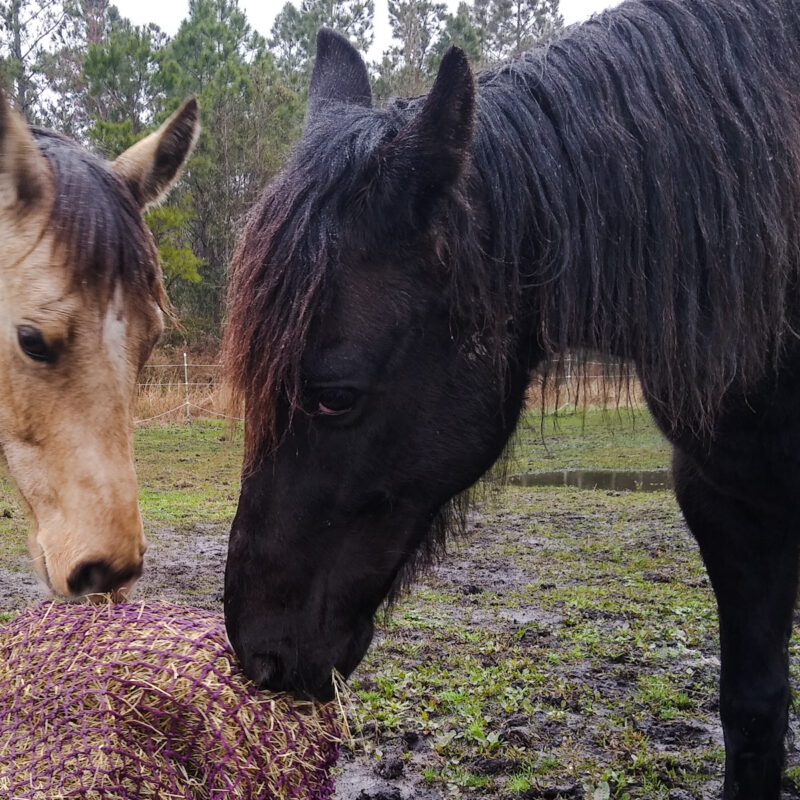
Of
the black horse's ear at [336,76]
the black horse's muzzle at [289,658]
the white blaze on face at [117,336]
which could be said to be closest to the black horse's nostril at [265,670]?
the black horse's muzzle at [289,658]

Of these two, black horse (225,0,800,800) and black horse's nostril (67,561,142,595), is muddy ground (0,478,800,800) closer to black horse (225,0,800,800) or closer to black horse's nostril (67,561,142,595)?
black horse (225,0,800,800)

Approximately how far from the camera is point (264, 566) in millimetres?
1772

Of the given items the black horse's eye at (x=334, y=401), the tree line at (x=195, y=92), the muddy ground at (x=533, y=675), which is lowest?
the muddy ground at (x=533, y=675)

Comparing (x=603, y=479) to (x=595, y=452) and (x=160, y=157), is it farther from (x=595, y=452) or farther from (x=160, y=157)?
(x=160, y=157)

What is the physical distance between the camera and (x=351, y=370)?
1.68 m

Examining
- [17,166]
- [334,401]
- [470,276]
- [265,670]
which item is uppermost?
[17,166]

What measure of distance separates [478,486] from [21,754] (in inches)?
52.9

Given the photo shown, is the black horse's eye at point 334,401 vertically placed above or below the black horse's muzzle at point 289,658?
above

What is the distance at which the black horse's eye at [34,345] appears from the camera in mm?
2248

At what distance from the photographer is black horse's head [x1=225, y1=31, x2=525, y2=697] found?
65.9 inches

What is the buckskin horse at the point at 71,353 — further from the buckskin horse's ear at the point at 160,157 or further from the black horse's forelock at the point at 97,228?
the buckskin horse's ear at the point at 160,157

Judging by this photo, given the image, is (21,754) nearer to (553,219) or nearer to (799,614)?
(553,219)

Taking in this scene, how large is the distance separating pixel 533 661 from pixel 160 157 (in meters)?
3.04

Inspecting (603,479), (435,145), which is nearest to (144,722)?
(435,145)
